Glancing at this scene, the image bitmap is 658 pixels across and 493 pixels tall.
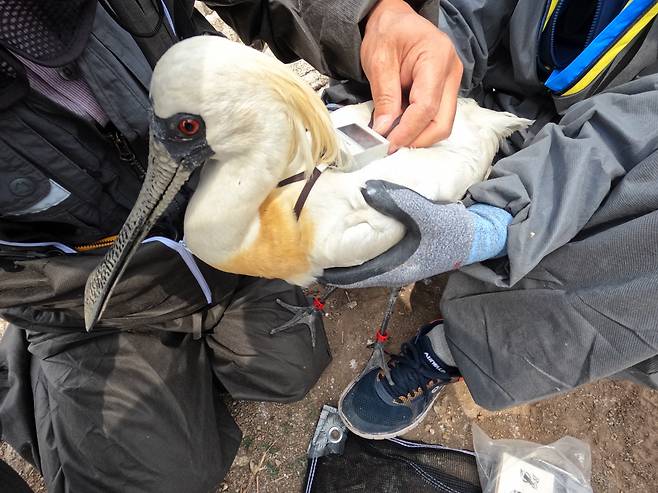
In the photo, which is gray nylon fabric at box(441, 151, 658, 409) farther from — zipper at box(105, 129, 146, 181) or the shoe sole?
zipper at box(105, 129, 146, 181)

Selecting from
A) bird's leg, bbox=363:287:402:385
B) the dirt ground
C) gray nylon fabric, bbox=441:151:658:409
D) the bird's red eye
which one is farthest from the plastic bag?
the bird's red eye

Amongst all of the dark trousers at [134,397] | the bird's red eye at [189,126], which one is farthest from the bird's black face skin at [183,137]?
the dark trousers at [134,397]

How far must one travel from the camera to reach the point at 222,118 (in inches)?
39.3

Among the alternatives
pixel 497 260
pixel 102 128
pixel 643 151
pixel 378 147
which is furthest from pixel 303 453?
pixel 643 151

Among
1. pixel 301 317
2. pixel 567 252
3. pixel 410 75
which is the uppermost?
pixel 410 75

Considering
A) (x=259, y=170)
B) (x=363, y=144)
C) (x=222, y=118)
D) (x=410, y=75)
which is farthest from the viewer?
(x=410, y=75)

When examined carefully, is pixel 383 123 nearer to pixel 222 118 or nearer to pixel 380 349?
pixel 222 118

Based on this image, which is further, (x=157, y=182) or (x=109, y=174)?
(x=109, y=174)

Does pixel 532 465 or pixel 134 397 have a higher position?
pixel 134 397

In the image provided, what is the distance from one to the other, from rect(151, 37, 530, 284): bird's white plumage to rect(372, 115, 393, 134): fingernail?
9 centimetres

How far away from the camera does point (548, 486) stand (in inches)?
64.7

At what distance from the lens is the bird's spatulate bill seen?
1.11 m

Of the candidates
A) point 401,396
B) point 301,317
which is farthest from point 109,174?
point 401,396

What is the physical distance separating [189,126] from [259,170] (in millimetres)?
193
